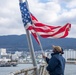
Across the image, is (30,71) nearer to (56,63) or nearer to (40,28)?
(40,28)

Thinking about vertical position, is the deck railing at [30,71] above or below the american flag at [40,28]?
below

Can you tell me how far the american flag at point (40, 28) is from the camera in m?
11.6

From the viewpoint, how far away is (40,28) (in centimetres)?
1175

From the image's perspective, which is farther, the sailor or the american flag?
the american flag

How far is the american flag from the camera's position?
11625 millimetres

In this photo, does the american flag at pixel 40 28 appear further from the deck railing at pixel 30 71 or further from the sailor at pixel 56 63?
the sailor at pixel 56 63

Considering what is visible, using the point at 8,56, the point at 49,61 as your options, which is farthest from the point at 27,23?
the point at 8,56

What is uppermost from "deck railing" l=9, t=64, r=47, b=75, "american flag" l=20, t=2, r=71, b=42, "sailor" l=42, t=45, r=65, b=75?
"american flag" l=20, t=2, r=71, b=42

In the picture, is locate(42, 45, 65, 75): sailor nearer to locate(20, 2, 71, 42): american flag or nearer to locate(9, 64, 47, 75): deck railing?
locate(9, 64, 47, 75): deck railing

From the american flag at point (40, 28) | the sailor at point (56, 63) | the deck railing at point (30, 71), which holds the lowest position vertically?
the deck railing at point (30, 71)

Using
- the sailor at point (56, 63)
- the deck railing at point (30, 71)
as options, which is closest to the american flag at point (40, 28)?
the deck railing at point (30, 71)

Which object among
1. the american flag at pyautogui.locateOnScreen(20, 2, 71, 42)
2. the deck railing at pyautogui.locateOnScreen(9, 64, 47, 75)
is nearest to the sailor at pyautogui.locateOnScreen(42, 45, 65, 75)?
the deck railing at pyautogui.locateOnScreen(9, 64, 47, 75)

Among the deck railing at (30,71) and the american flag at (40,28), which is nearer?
the deck railing at (30,71)

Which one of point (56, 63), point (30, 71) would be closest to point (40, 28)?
point (30, 71)
